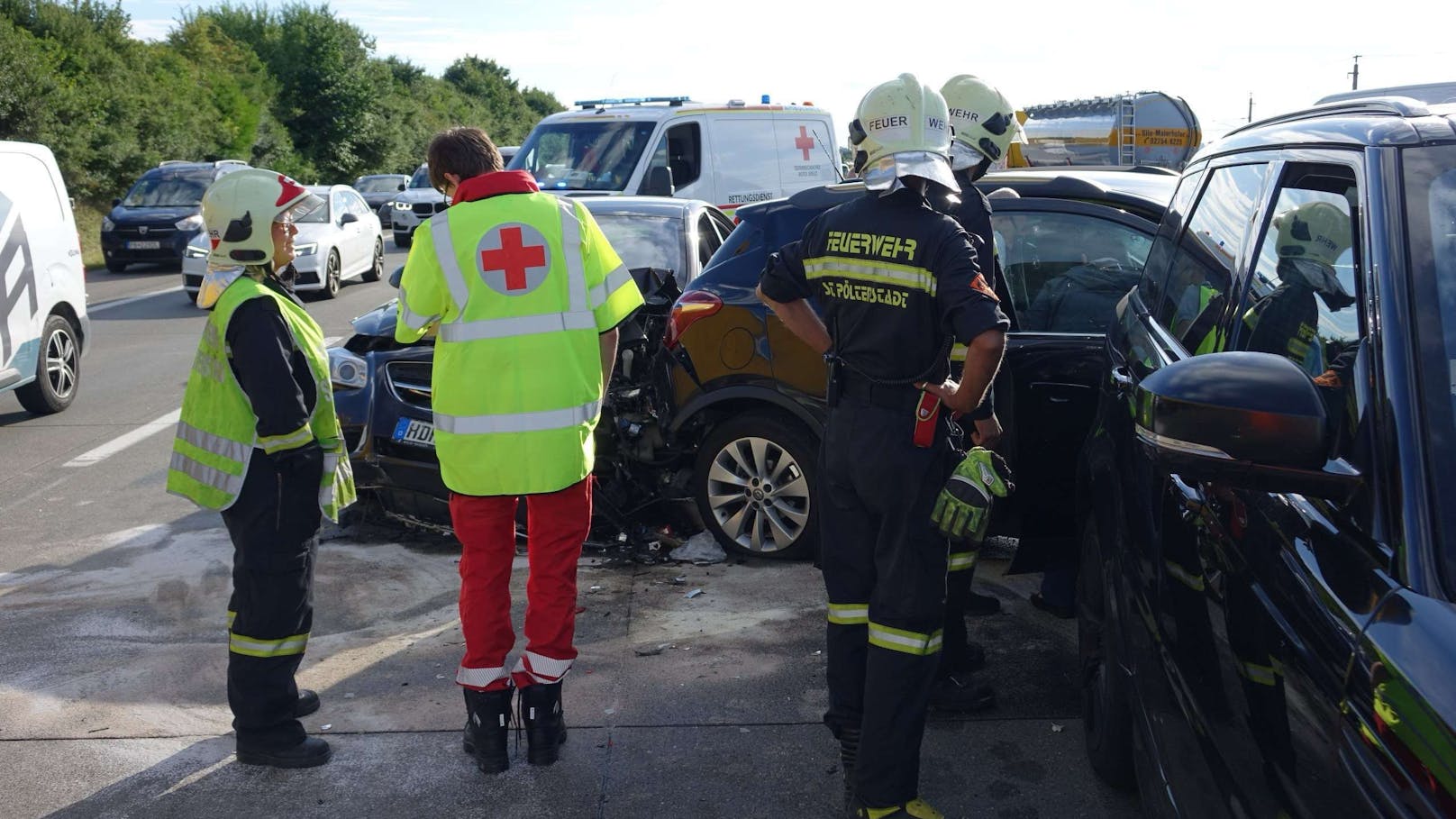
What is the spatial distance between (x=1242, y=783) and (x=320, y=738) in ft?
9.71

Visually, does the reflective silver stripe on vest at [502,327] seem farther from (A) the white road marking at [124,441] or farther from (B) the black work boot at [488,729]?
(A) the white road marking at [124,441]

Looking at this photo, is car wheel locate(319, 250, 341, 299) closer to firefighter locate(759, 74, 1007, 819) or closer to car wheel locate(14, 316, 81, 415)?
car wheel locate(14, 316, 81, 415)

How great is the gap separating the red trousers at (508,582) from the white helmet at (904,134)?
1354 millimetres

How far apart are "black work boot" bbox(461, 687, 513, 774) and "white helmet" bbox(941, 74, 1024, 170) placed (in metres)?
2.50

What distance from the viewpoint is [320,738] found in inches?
163

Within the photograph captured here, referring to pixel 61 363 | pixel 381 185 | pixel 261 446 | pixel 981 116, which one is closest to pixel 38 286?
pixel 61 363

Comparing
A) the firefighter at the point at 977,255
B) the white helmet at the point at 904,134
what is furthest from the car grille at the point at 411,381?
the white helmet at the point at 904,134

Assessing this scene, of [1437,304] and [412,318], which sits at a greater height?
[1437,304]

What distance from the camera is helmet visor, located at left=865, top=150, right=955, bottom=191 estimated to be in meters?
3.38

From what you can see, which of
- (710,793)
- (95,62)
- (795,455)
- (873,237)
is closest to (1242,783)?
(873,237)

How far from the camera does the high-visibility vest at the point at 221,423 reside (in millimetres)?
A: 3914

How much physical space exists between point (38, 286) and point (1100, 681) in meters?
8.85

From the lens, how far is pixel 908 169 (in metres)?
3.38

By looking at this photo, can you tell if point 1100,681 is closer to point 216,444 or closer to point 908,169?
point 908,169
